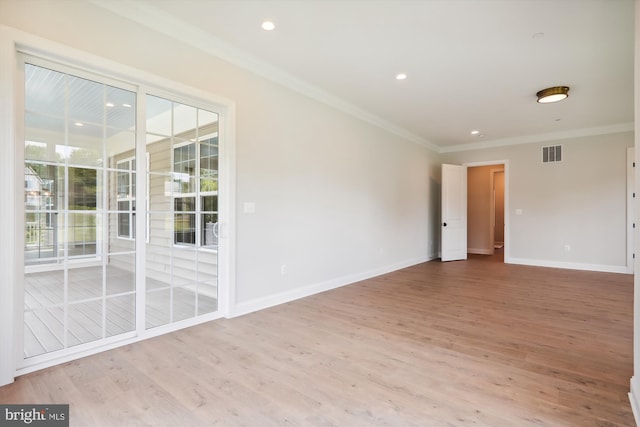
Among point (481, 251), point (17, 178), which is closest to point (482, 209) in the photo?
point (481, 251)

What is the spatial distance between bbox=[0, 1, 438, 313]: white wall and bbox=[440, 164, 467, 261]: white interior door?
5.68 ft

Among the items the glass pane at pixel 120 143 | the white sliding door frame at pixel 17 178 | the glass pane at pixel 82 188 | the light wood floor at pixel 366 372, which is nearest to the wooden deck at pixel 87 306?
the white sliding door frame at pixel 17 178

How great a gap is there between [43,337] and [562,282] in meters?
6.83

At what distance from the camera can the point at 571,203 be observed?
6637mm

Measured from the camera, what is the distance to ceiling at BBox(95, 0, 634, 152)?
2.72 metres

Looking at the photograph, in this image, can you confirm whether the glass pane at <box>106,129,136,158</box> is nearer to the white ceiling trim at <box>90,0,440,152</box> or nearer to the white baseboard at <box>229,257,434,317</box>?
the white ceiling trim at <box>90,0,440,152</box>

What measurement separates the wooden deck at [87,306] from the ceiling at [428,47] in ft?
7.24

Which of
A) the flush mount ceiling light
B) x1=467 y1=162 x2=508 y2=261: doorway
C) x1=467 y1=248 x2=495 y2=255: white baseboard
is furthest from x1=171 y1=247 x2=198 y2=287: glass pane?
x1=467 y1=248 x2=495 y2=255: white baseboard

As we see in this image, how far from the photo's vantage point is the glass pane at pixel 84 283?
8.35 ft

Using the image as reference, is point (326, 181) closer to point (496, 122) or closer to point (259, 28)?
point (259, 28)

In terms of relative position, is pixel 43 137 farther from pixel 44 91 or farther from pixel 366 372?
pixel 366 372

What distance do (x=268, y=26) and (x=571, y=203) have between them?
691cm

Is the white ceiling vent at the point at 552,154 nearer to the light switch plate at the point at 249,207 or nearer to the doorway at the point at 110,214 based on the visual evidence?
the light switch plate at the point at 249,207

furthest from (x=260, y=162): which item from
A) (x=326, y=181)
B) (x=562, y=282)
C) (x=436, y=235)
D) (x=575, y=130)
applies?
(x=575, y=130)
